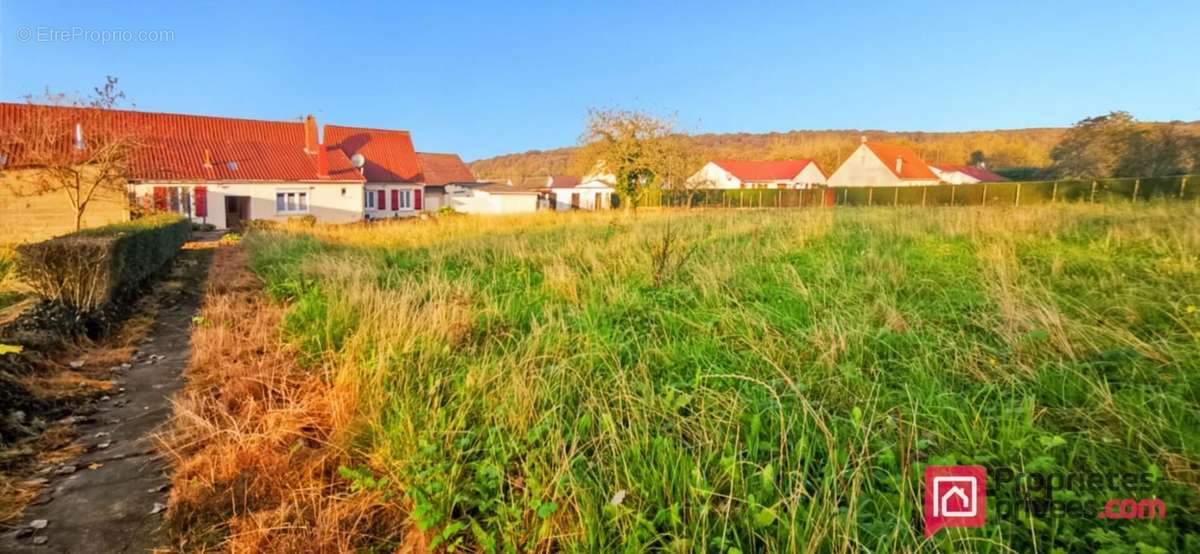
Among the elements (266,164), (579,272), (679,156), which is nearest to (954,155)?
(679,156)

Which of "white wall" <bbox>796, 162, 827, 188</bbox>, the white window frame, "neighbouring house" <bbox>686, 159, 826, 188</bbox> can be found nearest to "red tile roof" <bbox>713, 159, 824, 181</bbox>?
"neighbouring house" <bbox>686, 159, 826, 188</bbox>

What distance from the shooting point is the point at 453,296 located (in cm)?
538

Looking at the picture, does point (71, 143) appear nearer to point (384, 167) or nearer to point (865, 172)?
point (384, 167)

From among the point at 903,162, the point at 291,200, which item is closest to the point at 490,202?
the point at 291,200

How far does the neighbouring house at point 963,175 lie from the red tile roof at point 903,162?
2.40m

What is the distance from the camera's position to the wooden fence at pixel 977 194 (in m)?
21.3

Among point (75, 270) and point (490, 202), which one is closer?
point (75, 270)

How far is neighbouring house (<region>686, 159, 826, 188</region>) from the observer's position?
191 ft

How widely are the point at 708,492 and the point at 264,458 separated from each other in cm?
238

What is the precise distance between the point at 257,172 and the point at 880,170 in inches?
1962

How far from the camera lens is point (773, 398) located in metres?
2.74

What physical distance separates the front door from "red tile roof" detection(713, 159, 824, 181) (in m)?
44.9

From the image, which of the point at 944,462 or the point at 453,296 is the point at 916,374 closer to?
the point at 944,462

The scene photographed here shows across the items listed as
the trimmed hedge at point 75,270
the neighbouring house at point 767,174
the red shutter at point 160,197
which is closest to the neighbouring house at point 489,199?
the red shutter at point 160,197
